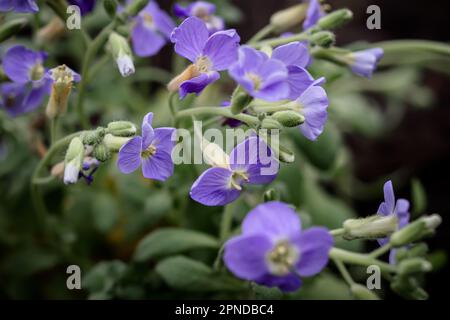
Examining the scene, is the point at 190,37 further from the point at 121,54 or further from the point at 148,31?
the point at 148,31

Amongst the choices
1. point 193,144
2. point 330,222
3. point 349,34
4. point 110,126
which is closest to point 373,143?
point 349,34

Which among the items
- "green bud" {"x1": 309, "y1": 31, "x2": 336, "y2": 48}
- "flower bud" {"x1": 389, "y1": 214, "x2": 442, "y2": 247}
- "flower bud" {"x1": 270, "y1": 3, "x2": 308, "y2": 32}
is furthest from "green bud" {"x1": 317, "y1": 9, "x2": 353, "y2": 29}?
"flower bud" {"x1": 389, "y1": 214, "x2": 442, "y2": 247}

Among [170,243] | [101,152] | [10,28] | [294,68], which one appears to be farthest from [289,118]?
[10,28]

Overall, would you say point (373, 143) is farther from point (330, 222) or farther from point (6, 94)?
point (6, 94)

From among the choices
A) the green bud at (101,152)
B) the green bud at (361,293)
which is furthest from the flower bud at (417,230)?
the green bud at (101,152)

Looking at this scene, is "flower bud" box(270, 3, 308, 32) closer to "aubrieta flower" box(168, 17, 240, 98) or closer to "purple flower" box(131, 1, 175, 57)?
"purple flower" box(131, 1, 175, 57)
